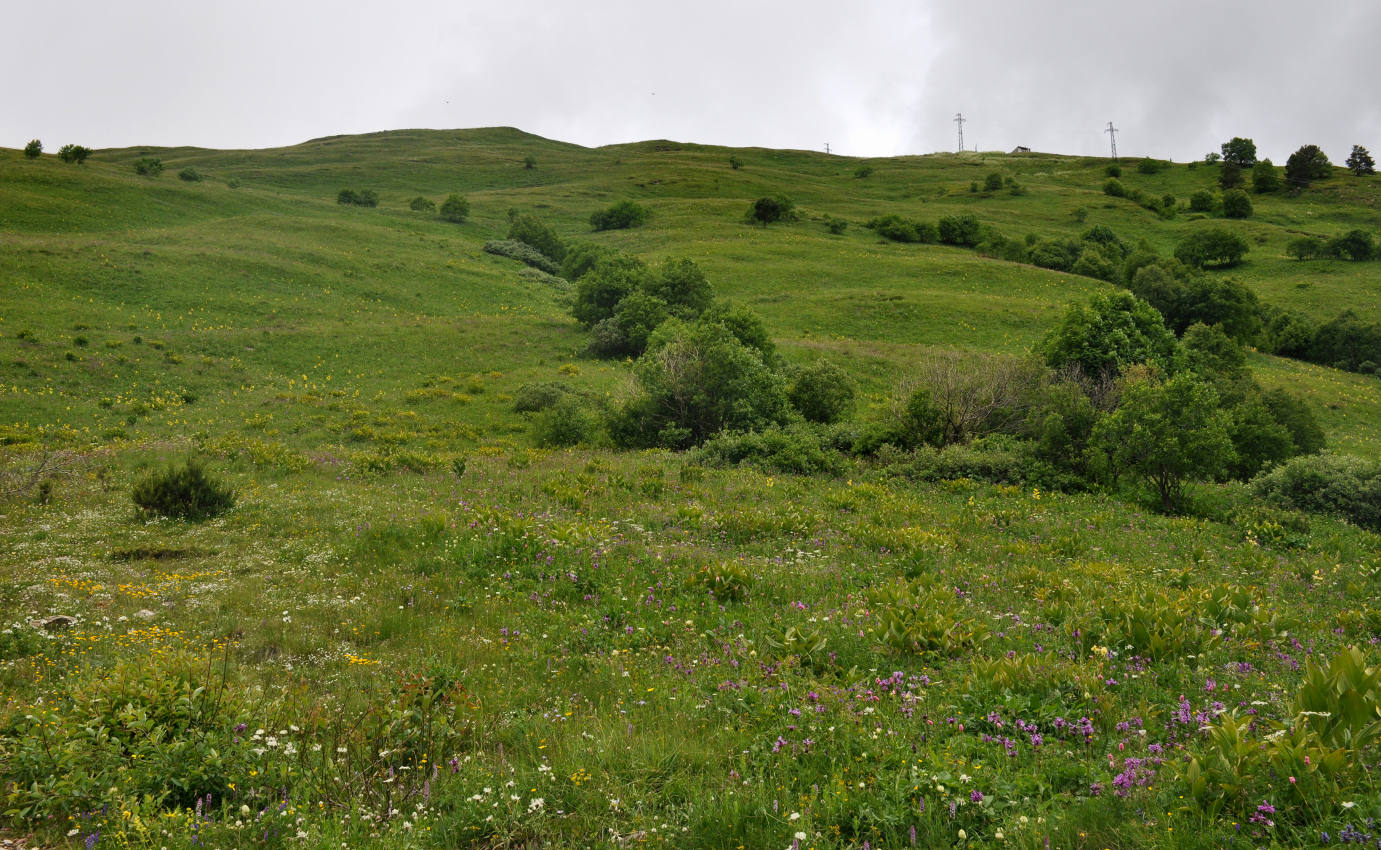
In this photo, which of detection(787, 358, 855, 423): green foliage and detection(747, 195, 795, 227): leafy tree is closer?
detection(787, 358, 855, 423): green foliage

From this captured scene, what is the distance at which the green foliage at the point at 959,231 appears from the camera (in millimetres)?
90188

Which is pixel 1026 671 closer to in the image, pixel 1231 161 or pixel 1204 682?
pixel 1204 682

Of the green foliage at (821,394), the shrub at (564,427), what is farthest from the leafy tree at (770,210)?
the shrub at (564,427)

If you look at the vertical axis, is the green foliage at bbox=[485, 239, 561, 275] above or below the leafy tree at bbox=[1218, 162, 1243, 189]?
below

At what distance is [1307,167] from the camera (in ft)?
378

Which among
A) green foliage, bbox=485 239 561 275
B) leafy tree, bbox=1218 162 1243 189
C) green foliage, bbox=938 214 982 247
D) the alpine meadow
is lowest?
the alpine meadow

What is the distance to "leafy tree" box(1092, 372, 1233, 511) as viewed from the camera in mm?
17781

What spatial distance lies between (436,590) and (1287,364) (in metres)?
65.6

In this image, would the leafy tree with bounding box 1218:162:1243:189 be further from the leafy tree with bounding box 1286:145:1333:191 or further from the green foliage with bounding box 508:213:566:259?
the green foliage with bounding box 508:213:566:259

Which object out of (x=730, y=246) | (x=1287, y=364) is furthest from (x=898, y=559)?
(x=730, y=246)

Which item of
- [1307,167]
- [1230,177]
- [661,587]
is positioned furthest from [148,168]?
[1307,167]

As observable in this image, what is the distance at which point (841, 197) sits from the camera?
123 metres

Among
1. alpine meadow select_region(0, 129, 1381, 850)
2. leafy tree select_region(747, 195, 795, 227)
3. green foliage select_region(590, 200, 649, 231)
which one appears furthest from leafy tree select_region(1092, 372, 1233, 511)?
green foliage select_region(590, 200, 649, 231)

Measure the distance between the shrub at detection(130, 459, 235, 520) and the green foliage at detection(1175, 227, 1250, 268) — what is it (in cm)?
9447
